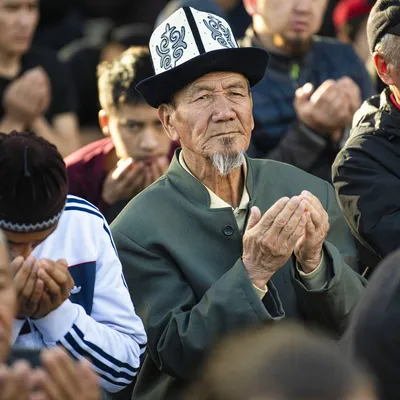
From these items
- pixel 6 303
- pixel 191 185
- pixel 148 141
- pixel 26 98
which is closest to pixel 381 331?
pixel 6 303

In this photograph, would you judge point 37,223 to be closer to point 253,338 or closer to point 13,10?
point 253,338

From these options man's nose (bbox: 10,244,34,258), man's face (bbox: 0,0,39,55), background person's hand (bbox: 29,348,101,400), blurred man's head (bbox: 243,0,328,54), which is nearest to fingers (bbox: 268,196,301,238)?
man's nose (bbox: 10,244,34,258)

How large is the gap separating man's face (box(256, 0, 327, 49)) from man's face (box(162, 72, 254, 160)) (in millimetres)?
1871

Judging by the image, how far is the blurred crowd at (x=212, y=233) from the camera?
2.83 m

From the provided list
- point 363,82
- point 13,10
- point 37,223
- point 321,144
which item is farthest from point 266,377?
point 13,10

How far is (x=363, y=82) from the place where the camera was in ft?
20.4

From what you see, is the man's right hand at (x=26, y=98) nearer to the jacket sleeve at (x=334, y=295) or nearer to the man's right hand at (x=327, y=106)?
the man's right hand at (x=327, y=106)

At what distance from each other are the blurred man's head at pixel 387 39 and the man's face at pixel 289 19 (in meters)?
1.69

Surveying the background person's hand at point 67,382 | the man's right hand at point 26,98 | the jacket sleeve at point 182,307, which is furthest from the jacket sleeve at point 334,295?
the man's right hand at point 26,98

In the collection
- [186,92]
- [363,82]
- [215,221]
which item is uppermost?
[186,92]

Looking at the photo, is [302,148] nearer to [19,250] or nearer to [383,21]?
[383,21]

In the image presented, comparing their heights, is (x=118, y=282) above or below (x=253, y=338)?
below

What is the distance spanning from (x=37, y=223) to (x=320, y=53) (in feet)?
9.85

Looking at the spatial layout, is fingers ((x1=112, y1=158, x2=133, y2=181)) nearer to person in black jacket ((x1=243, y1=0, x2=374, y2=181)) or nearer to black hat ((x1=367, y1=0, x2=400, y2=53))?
person in black jacket ((x1=243, y1=0, x2=374, y2=181))
